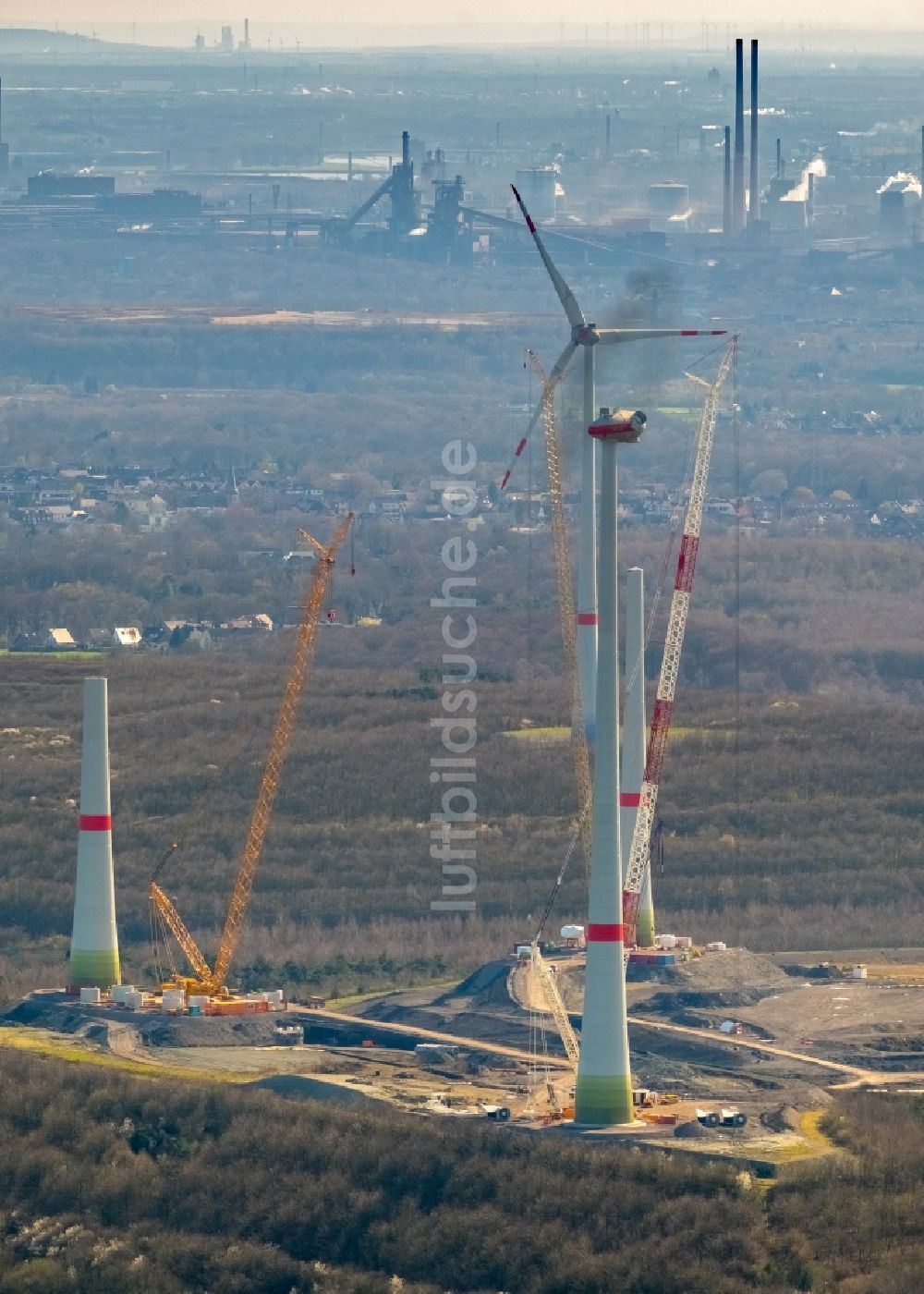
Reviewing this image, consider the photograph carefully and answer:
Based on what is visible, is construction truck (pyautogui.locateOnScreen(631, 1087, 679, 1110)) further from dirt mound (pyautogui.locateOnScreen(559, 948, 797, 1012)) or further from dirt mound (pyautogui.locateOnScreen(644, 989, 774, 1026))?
dirt mound (pyautogui.locateOnScreen(644, 989, 774, 1026))

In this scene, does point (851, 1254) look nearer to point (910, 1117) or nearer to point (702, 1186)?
point (702, 1186)

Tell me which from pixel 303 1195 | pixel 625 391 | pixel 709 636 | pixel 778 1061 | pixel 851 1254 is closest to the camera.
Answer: pixel 851 1254

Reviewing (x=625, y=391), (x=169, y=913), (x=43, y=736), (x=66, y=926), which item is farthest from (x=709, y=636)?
(x=169, y=913)

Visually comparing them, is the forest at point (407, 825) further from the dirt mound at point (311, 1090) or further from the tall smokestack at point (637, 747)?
the dirt mound at point (311, 1090)

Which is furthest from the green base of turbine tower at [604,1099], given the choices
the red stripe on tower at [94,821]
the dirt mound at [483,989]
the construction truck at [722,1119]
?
the red stripe on tower at [94,821]

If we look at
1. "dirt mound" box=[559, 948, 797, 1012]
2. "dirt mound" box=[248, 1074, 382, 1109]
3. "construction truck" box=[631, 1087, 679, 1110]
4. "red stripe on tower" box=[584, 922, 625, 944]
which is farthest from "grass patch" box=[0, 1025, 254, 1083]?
"red stripe on tower" box=[584, 922, 625, 944]

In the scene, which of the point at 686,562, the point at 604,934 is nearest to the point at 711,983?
the point at 686,562
